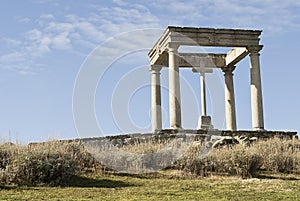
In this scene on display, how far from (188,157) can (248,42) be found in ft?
50.4

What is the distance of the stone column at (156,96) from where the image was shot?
33.5 metres

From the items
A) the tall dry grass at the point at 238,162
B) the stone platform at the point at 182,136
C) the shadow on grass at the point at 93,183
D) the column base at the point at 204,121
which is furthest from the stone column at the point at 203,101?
the shadow on grass at the point at 93,183

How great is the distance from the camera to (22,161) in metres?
13.5

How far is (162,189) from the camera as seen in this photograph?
493 inches

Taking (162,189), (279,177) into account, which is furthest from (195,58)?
(162,189)

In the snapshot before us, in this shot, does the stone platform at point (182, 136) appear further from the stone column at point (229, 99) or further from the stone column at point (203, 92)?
the stone column at point (203, 92)

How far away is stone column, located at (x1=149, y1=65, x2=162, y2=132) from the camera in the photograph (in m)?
33.5

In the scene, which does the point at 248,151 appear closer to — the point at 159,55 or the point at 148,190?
the point at 148,190

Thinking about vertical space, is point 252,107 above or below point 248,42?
below

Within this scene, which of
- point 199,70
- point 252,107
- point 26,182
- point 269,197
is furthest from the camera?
point 199,70

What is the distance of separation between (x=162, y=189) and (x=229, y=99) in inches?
902

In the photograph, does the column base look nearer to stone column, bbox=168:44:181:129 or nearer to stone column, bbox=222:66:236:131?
stone column, bbox=222:66:236:131

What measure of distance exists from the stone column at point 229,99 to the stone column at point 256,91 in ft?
16.1

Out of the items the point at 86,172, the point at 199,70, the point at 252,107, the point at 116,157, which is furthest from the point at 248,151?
the point at 199,70
